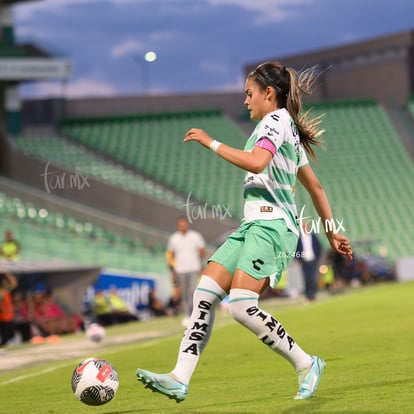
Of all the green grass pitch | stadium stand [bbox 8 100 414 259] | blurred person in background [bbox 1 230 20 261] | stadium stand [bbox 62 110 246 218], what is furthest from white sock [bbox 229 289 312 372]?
stadium stand [bbox 62 110 246 218]

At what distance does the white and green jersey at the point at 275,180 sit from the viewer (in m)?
7.28

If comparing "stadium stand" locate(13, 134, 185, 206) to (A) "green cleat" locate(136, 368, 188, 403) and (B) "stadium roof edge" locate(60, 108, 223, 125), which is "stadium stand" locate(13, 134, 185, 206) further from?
(A) "green cleat" locate(136, 368, 188, 403)

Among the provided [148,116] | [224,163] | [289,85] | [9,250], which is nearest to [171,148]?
[224,163]

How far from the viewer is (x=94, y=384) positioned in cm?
779

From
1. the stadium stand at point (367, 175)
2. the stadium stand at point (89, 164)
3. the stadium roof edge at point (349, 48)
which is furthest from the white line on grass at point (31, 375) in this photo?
the stadium roof edge at point (349, 48)

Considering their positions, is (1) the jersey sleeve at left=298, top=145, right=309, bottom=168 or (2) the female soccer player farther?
(1) the jersey sleeve at left=298, top=145, right=309, bottom=168

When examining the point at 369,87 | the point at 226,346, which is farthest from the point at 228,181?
the point at 226,346

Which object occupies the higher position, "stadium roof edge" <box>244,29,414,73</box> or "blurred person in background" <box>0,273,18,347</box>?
"stadium roof edge" <box>244,29,414,73</box>

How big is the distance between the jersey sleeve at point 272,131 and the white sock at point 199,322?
0.96 meters

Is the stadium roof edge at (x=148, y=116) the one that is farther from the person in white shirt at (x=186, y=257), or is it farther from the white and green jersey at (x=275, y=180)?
the white and green jersey at (x=275, y=180)

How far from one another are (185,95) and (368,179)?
1058 centimetres

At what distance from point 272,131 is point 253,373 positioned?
12.7ft

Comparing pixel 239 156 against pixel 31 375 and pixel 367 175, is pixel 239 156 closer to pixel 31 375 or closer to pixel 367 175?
pixel 31 375

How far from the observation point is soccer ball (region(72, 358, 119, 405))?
7785mm
